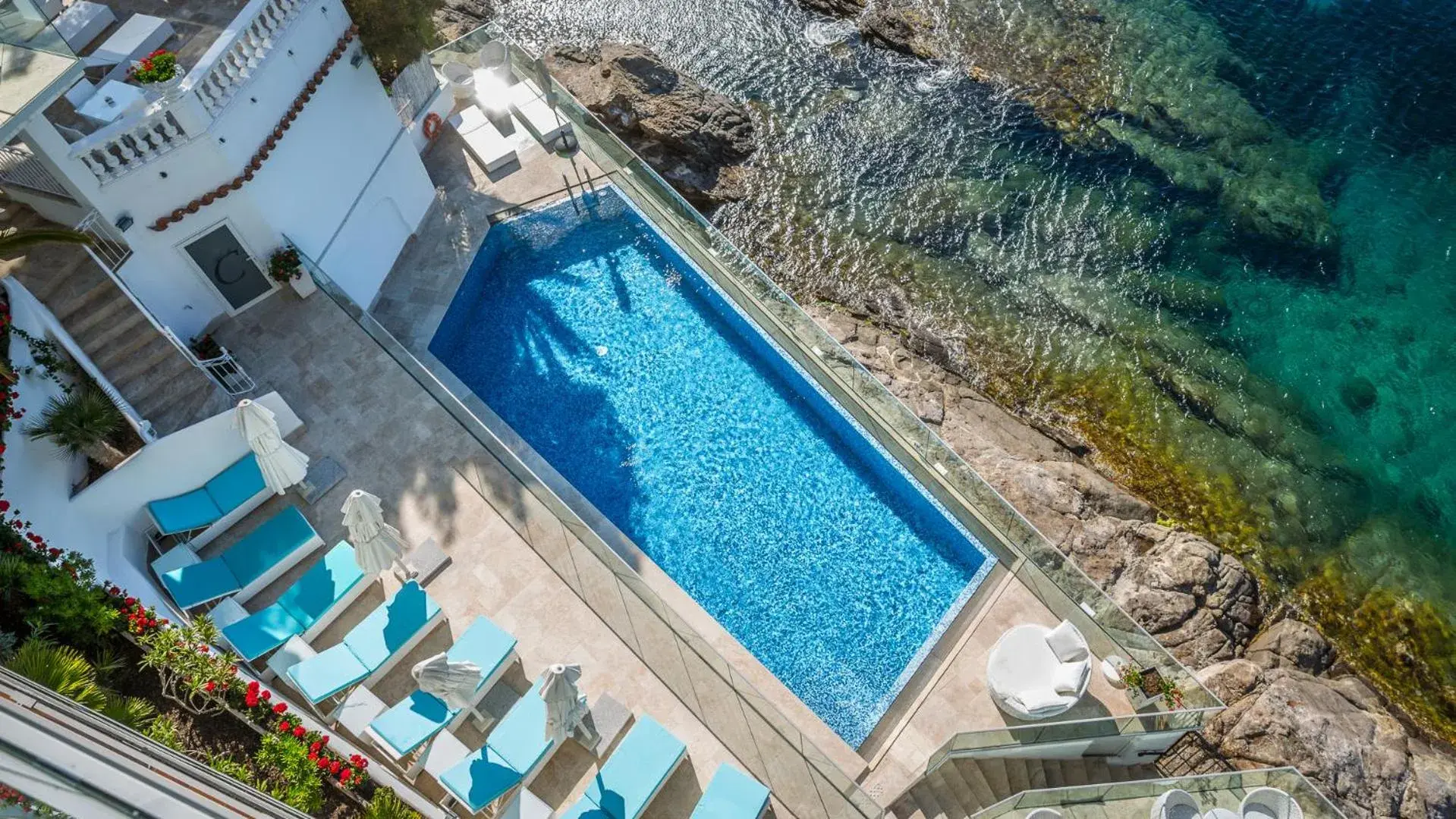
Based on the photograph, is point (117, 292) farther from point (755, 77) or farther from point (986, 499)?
point (755, 77)

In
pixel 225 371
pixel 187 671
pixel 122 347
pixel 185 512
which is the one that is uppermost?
pixel 122 347

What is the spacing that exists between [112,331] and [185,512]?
3.57 metres

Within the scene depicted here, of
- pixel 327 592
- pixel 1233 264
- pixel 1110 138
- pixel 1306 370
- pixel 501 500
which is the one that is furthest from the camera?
pixel 1110 138

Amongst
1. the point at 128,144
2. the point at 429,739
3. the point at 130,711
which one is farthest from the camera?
the point at 128,144

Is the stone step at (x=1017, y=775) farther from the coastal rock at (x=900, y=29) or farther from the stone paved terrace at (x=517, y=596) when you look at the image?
the coastal rock at (x=900, y=29)

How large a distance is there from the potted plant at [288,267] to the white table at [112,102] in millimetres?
3558

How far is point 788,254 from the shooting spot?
2489 cm

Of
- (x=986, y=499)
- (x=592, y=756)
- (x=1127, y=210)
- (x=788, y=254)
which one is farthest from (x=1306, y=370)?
(x=592, y=756)

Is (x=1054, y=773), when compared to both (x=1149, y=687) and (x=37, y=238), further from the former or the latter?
(x=37, y=238)

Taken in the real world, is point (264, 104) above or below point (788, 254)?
above

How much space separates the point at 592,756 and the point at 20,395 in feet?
33.6

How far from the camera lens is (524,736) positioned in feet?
46.1

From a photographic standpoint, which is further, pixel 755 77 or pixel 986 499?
pixel 755 77

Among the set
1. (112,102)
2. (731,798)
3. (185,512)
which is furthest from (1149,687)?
(112,102)
